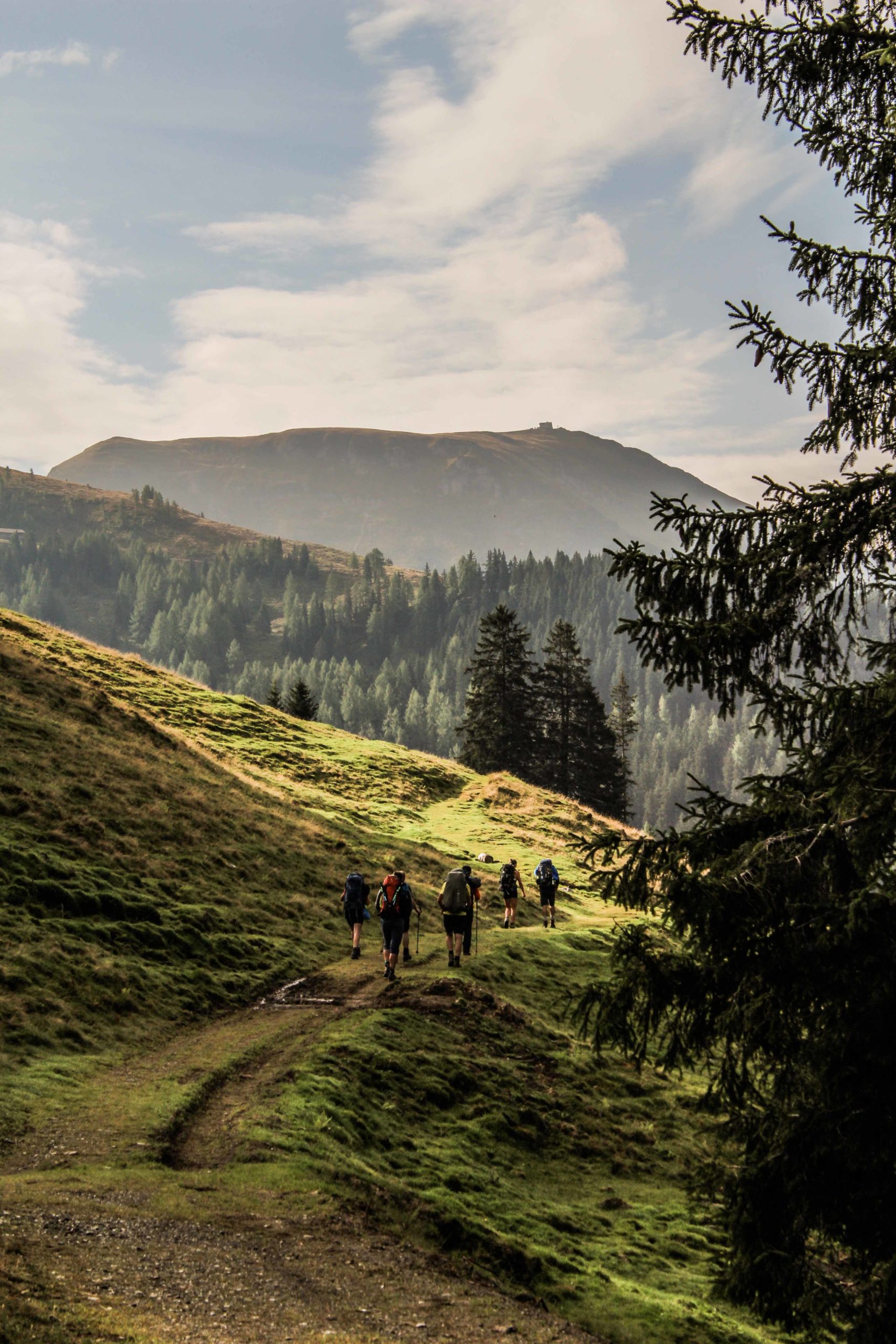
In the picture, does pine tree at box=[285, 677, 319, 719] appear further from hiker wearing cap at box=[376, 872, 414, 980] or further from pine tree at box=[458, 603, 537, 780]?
hiker wearing cap at box=[376, 872, 414, 980]

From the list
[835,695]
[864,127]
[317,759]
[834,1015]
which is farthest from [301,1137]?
[317,759]

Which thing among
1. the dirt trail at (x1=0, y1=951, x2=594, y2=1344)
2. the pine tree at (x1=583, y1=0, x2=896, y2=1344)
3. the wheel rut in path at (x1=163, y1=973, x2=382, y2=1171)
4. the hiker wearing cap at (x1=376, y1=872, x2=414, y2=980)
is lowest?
the wheel rut in path at (x1=163, y1=973, x2=382, y2=1171)

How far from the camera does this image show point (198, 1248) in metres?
8.14

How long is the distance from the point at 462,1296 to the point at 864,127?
11968mm

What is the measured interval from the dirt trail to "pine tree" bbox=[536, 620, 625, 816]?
2352 inches

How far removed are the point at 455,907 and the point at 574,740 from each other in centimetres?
5395

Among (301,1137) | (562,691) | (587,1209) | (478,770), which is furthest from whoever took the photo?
(562,691)

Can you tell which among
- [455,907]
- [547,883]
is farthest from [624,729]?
[455,907]

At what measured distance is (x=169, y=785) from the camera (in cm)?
2688

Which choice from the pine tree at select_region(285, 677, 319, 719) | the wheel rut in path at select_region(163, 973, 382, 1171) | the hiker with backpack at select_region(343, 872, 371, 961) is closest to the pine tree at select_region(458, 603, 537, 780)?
the pine tree at select_region(285, 677, 319, 719)

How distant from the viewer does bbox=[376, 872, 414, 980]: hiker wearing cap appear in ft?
60.6

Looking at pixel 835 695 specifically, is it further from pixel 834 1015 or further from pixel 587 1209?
pixel 587 1209

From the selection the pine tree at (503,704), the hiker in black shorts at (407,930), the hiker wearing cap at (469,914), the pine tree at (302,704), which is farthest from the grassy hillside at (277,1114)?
the pine tree at (302,704)

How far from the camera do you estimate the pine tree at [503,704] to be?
67000mm
